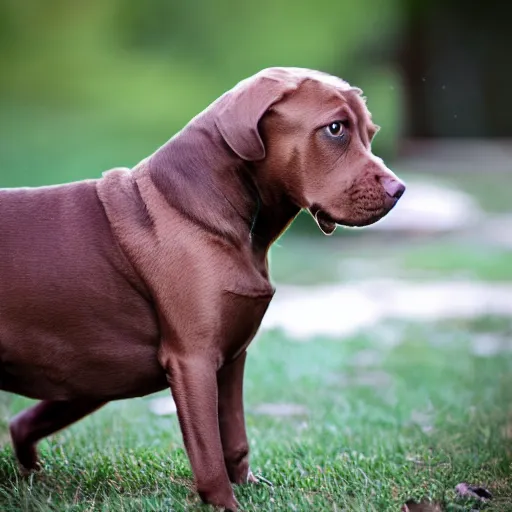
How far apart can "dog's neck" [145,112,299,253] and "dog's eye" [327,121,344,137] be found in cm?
25

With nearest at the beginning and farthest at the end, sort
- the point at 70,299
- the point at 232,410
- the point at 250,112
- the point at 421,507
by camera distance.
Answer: the point at 250,112 → the point at 70,299 → the point at 421,507 → the point at 232,410

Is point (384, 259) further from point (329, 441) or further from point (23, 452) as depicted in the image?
point (23, 452)

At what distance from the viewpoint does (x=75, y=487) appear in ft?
10.5

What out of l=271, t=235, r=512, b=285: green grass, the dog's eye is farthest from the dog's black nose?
l=271, t=235, r=512, b=285: green grass

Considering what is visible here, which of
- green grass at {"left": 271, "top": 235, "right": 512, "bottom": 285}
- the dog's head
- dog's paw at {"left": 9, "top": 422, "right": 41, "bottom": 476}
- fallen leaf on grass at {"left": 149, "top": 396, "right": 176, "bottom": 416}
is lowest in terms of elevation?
green grass at {"left": 271, "top": 235, "right": 512, "bottom": 285}

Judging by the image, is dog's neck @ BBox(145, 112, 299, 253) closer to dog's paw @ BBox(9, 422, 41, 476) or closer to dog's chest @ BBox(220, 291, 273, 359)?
dog's chest @ BBox(220, 291, 273, 359)

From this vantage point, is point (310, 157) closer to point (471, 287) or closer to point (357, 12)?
point (471, 287)

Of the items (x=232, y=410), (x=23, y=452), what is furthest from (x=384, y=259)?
(x=232, y=410)

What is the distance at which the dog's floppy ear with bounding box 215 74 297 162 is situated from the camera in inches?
109

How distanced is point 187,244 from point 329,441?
156 cm

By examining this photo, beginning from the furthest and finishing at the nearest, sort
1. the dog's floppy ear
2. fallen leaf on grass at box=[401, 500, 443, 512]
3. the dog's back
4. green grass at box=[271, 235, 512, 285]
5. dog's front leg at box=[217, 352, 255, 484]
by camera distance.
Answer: green grass at box=[271, 235, 512, 285] → dog's front leg at box=[217, 352, 255, 484] → fallen leaf on grass at box=[401, 500, 443, 512] → the dog's back → the dog's floppy ear

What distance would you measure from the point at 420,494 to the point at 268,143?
1.18 meters

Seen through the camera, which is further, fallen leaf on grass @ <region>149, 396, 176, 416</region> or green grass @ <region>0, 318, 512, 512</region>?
fallen leaf on grass @ <region>149, 396, 176, 416</region>

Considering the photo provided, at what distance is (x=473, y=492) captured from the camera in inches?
125
